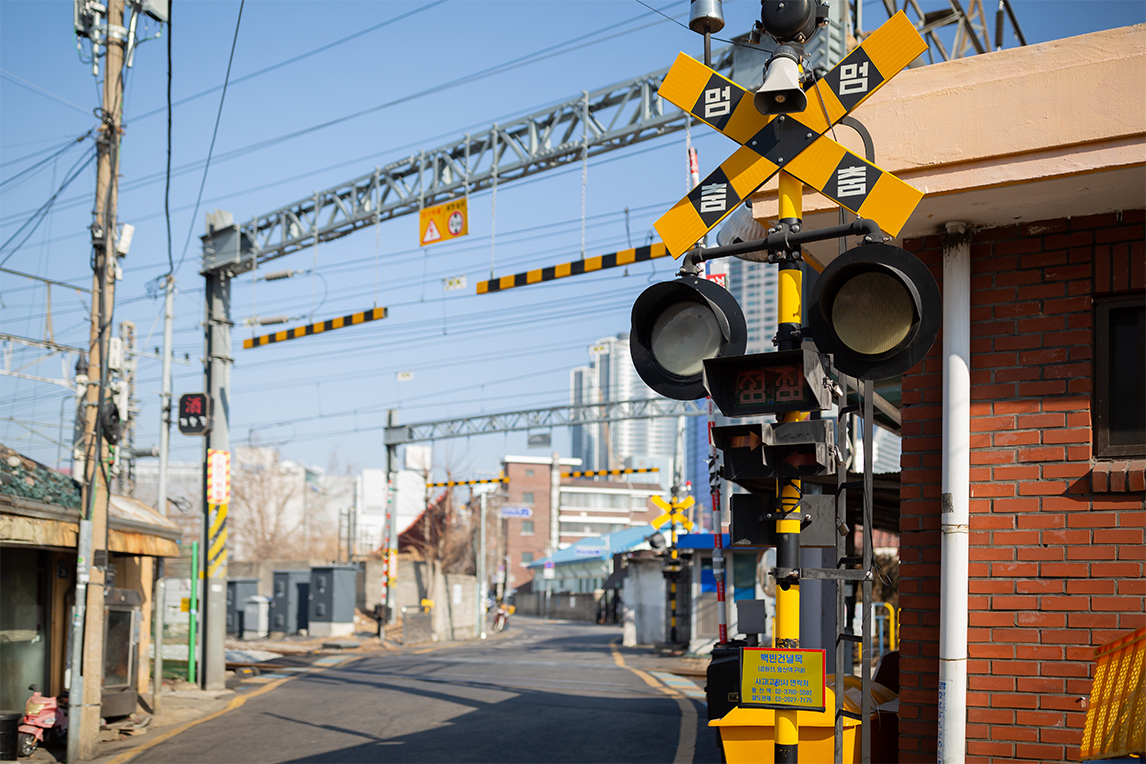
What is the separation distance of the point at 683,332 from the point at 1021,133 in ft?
8.18

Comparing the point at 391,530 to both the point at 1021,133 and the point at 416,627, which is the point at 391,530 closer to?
the point at 416,627

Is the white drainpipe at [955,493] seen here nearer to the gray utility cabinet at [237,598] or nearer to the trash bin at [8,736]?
the trash bin at [8,736]

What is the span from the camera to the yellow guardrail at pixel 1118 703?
4523mm

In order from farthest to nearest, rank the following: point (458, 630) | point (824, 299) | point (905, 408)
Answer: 1. point (458, 630)
2. point (905, 408)
3. point (824, 299)

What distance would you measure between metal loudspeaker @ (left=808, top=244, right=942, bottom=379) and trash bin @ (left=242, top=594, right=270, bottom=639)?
27639mm

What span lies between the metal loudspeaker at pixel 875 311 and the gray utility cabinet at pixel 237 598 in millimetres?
28221

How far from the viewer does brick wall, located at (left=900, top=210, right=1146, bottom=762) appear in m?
5.45

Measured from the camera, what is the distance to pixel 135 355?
35.1 metres

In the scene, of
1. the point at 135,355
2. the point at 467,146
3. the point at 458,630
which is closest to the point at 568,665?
the point at 467,146

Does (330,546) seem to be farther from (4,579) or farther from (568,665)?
(4,579)

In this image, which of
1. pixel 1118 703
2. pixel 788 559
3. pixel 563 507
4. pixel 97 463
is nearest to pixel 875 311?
pixel 788 559

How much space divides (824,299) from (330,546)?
7043 cm

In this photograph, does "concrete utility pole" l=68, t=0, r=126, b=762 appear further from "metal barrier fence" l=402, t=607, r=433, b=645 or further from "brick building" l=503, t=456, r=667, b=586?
"brick building" l=503, t=456, r=667, b=586

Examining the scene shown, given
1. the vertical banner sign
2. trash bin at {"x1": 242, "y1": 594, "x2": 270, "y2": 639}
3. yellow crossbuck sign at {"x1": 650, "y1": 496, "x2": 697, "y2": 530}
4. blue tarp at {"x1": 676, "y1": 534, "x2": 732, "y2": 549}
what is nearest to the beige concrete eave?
the vertical banner sign
